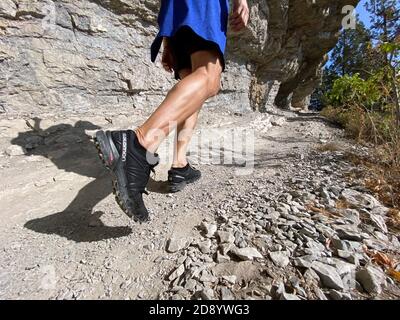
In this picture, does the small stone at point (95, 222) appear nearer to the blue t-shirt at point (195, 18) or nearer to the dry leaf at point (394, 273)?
the blue t-shirt at point (195, 18)

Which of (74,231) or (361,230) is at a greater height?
(361,230)

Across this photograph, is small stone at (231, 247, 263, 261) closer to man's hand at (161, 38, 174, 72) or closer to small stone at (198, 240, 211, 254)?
small stone at (198, 240, 211, 254)

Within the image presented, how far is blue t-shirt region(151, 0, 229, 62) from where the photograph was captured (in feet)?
3.57

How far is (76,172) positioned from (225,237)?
130 cm

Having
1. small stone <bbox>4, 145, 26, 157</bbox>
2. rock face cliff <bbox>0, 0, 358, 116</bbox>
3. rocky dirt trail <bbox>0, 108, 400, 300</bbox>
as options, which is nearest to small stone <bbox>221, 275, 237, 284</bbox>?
rocky dirt trail <bbox>0, 108, 400, 300</bbox>

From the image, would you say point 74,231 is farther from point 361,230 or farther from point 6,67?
point 6,67

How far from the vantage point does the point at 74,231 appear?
1.16 m

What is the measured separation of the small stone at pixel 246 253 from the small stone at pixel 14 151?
206cm

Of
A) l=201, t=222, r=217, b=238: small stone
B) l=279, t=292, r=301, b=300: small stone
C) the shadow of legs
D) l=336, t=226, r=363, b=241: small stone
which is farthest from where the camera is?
the shadow of legs

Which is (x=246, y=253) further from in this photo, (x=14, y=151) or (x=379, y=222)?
(x=14, y=151)

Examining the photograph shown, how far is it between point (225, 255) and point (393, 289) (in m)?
0.49

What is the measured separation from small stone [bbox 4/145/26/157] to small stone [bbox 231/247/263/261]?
2.06 meters
